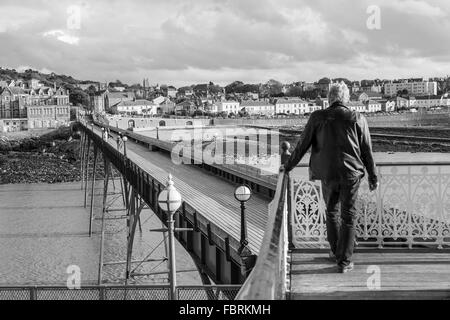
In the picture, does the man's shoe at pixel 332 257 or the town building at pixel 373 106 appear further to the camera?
the town building at pixel 373 106

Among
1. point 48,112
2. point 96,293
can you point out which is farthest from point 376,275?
point 48,112

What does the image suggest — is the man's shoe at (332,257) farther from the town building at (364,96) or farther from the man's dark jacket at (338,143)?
the town building at (364,96)

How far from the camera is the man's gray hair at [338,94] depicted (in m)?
5.54

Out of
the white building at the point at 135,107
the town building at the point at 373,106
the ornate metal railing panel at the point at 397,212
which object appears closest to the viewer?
the ornate metal railing panel at the point at 397,212

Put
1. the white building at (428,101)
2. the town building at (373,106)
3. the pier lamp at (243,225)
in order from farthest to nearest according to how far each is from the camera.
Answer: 1. the white building at (428,101)
2. the town building at (373,106)
3. the pier lamp at (243,225)

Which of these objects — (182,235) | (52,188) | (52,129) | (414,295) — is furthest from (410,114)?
(414,295)

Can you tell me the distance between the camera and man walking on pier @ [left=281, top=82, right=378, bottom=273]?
5.40 meters

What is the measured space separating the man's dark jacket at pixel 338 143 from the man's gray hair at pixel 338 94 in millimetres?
64

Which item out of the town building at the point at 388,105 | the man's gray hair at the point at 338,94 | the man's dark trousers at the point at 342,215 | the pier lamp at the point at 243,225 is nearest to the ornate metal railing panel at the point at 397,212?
the man's dark trousers at the point at 342,215

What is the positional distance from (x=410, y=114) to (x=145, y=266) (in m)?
106

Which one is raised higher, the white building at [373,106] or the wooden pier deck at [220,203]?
the white building at [373,106]

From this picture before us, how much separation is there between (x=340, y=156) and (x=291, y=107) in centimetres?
15975

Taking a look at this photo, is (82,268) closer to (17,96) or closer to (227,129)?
(227,129)

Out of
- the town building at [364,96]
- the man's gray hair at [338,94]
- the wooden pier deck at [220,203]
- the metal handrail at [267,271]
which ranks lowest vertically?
the wooden pier deck at [220,203]
